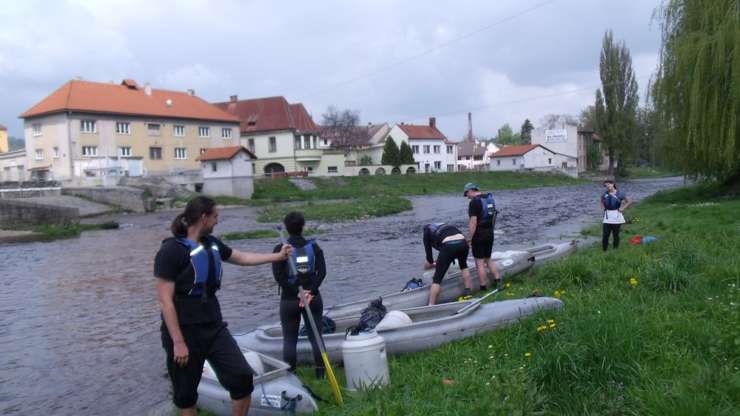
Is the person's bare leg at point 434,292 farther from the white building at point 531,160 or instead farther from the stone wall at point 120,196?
the white building at point 531,160

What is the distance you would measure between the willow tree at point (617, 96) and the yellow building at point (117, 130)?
40.5 metres

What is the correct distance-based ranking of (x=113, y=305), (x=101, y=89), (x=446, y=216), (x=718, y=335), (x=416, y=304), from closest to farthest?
1. (x=718, y=335)
2. (x=416, y=304)
3. (x=113, y=305)
4. (x=446, y=216)
5. (x=101, y=89)

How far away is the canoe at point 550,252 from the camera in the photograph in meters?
12.0

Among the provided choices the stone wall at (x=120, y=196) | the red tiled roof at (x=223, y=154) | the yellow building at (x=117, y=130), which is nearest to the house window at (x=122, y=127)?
the yellow building at (x=117, y=130)

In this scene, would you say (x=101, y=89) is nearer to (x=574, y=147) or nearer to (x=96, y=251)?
(x=96, y=251)

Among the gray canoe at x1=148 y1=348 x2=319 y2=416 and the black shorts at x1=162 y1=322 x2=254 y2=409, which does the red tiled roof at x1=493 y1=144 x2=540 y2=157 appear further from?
the black shorts at x1=162 y1=322 x2=254 y2=409

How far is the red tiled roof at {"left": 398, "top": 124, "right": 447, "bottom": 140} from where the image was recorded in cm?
9112

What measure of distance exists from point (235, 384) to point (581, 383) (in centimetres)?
265

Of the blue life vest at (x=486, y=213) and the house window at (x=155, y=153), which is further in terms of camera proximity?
the house window at (x=155, y=153)

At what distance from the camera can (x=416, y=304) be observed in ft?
30.3

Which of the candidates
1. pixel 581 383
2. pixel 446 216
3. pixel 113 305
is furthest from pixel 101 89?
pixel 581 383

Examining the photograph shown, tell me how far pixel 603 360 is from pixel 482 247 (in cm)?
492

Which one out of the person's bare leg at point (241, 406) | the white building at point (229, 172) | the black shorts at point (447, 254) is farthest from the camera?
the white building at point (229, 172)

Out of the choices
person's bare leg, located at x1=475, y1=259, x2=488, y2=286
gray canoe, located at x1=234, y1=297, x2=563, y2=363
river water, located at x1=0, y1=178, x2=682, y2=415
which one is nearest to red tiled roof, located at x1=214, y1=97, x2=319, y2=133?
river water, located at x1=0, y1=178, x2=682, y2=415
